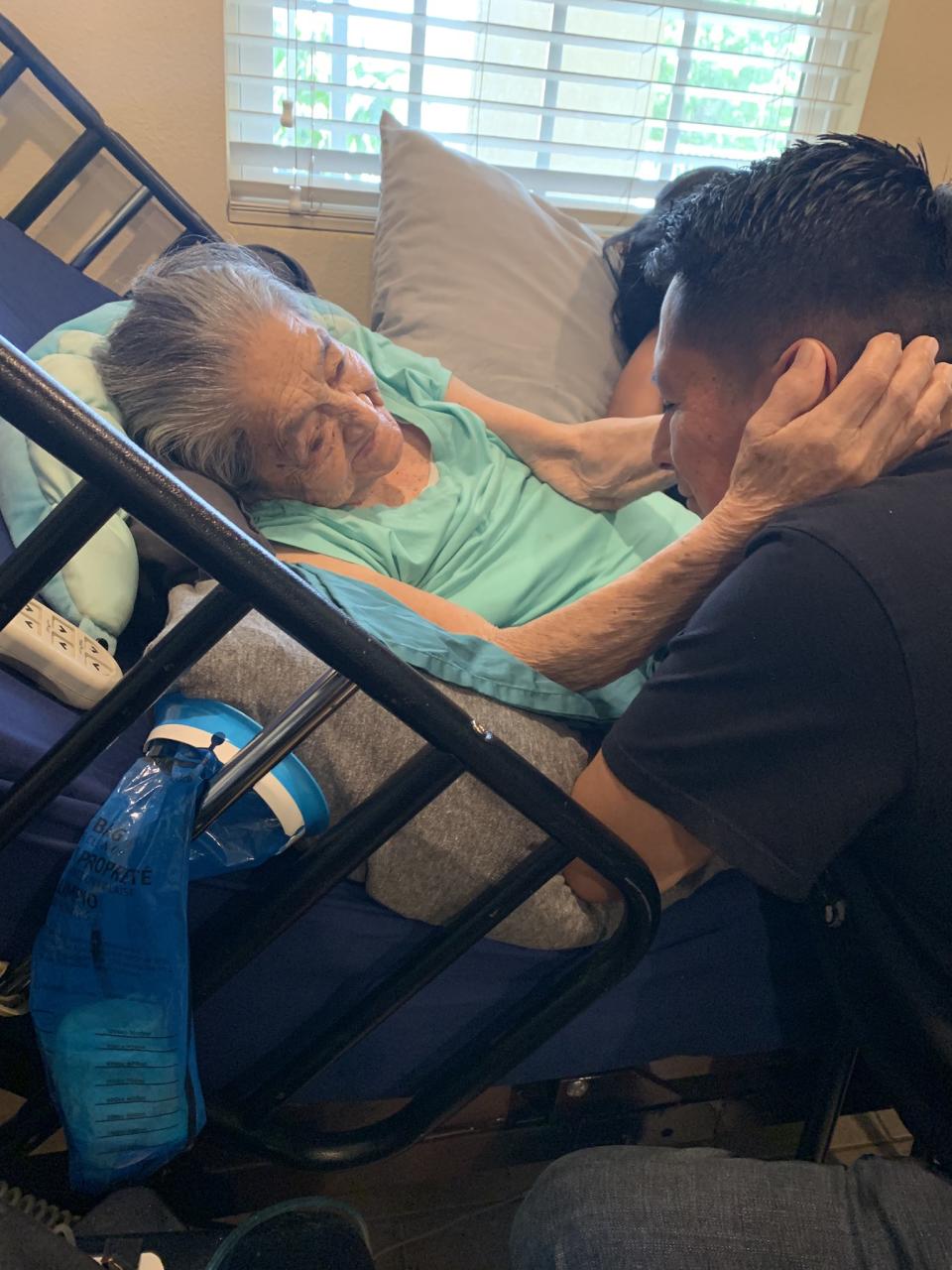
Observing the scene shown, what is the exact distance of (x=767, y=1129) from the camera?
1.30 metres

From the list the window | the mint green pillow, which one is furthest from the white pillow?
the mint green pillow

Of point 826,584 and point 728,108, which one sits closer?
point 826,584

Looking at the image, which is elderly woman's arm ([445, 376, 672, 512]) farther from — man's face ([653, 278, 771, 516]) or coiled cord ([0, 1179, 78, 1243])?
coiled cord ([0, 1179, 78, 1243])

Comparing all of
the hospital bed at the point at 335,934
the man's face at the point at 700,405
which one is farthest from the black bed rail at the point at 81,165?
the man's face at the point at 700,405

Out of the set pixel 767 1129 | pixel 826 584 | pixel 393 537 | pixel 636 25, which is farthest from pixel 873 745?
pixel 636 25

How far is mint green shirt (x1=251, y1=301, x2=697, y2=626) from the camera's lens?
4.06ft

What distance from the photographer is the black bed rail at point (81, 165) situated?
1.61 m

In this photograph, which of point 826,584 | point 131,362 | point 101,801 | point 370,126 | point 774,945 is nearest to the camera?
point 826,584

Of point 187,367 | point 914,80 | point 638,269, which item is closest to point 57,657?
point 187,367

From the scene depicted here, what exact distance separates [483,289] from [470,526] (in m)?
0.70

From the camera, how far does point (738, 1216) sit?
76cm

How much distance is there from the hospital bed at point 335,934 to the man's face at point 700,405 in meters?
0.38

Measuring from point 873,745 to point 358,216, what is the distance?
1.74 metres

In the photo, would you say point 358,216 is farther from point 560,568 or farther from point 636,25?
point 560,568
